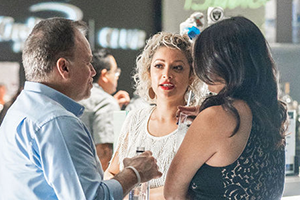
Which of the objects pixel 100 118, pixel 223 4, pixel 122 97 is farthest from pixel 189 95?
pixel 122 97

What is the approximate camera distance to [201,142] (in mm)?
1242

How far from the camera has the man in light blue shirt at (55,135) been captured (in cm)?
116

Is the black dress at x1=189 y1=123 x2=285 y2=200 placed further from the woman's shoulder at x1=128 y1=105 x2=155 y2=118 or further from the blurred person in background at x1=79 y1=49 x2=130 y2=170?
the blurred person in background at x1=79 y1=49 x2=130 y2=170

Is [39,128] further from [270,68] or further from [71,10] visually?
[71,10]

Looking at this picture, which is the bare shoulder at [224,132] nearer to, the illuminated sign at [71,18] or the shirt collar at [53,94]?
the shirt collar at [53,94]

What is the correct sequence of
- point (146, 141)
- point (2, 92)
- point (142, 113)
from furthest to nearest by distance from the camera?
point (2, 92), point (142, 113), point (146, 141)

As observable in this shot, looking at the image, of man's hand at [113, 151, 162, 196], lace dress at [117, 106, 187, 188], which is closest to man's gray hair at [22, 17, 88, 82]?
man's hand at [113, 151, 162, 196]

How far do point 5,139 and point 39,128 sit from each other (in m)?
0.16

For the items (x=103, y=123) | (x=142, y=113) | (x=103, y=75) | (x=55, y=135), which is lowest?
(x=103, y=123)

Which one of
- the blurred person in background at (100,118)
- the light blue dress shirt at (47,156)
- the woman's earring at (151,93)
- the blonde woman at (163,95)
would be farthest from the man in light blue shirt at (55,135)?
the blurred person in background at (100,118)

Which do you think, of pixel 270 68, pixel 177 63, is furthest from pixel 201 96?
pixel 270 68

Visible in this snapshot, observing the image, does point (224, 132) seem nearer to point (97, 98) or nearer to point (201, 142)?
point (201, 142)

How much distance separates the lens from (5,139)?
1.27 meters

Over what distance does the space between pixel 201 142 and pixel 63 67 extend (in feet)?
1.67
